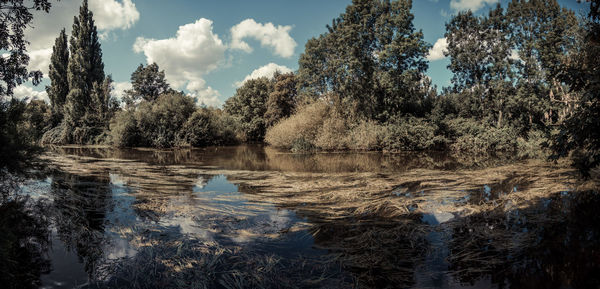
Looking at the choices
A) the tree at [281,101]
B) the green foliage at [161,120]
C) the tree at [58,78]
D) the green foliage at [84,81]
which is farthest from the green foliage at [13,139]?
the tree at [58,78]

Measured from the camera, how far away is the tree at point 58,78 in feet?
94.0

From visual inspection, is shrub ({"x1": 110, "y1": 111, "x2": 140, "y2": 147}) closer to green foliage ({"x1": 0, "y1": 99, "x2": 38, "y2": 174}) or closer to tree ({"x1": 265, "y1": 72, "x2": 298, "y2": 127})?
tree ({"x1": 265, "y1": 72, "x2": 298, "y2": 127})

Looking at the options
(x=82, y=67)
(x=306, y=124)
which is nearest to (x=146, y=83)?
(x=82, y=67)

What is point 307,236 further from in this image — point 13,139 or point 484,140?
point 484,140

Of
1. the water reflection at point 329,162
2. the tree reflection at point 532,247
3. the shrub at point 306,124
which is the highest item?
the shrub at point 306,124

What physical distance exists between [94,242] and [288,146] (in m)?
18.3

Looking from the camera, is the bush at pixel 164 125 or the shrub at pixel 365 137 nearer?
the shrub at pixel 365 137

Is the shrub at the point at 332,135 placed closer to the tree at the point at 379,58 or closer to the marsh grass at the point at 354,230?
the tree at the point at 379,58

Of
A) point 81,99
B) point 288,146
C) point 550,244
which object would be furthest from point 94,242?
point 81,99

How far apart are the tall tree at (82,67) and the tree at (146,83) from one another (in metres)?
4.90

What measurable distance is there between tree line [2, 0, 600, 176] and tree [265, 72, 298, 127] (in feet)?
10.5

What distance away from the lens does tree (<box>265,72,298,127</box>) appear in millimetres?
29594

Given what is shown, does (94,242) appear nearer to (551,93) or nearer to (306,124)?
(306,124)

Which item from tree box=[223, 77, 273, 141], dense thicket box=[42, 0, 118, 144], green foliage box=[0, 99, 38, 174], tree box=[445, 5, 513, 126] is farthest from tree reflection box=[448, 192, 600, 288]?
dense thicket box=[42, 0, 118, 144]
